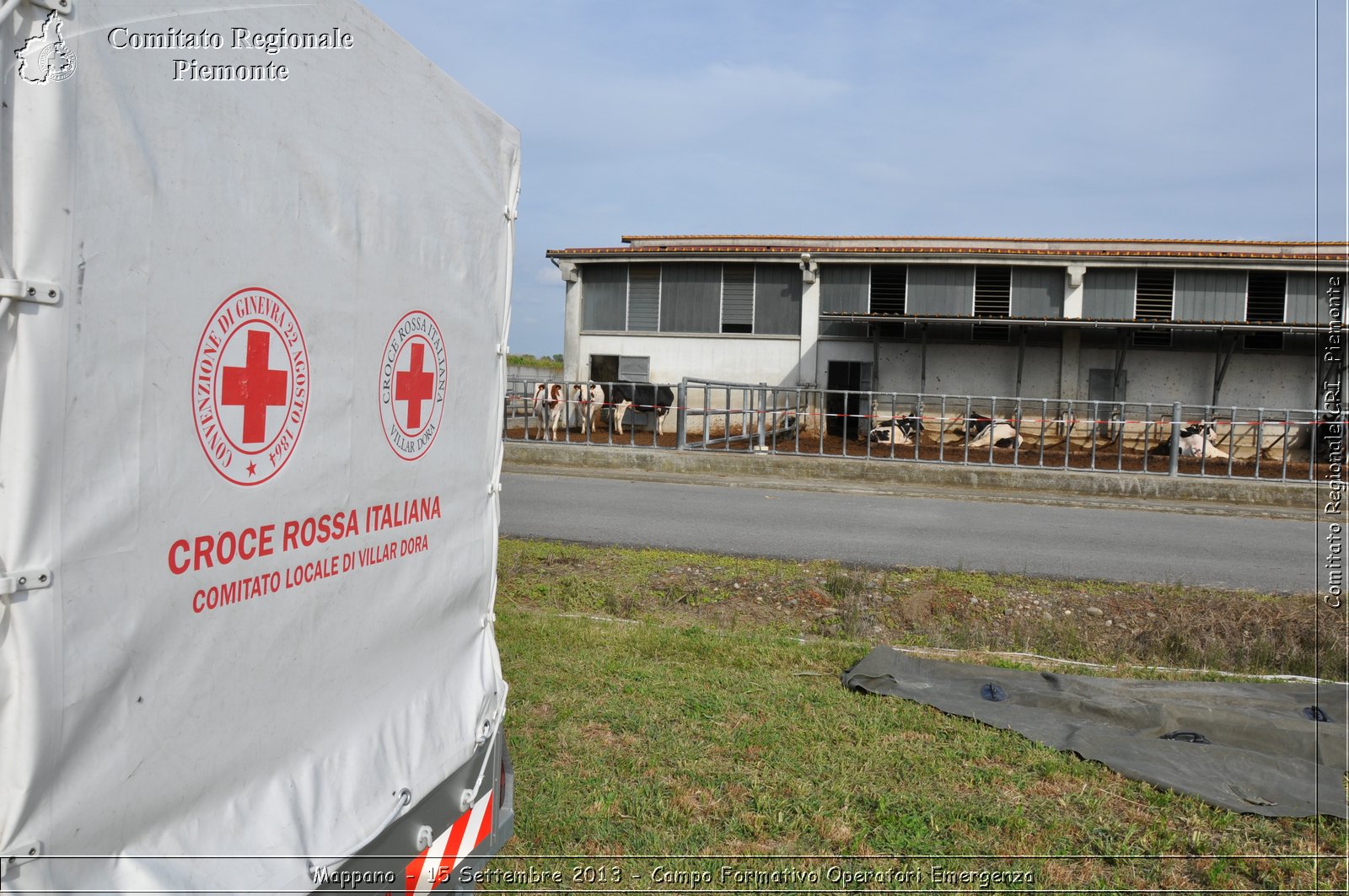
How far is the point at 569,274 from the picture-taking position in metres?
28.8

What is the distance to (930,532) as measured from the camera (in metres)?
13.0

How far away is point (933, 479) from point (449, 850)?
678 inches

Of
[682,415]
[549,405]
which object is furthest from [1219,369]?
Result: [549,405]

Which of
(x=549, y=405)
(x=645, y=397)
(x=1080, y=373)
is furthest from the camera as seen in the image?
(x=645, y=397)

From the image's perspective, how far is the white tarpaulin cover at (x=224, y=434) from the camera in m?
1.67

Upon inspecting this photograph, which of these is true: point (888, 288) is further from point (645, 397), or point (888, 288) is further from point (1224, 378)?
point (1224, 378)

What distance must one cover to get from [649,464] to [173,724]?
1848 centimetres

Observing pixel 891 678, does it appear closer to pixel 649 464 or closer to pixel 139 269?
pixel 139 269

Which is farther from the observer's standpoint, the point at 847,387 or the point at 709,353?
the point at 709,353

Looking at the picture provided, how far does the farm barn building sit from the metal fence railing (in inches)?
35.2

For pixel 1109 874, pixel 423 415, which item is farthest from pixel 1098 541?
pixel 423 415

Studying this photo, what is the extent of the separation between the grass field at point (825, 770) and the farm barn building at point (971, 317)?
1712cm

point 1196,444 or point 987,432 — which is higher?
point 987,432

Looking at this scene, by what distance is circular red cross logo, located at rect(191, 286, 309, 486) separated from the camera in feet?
6.70
